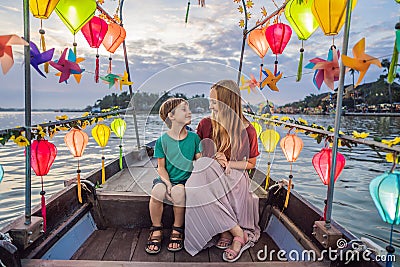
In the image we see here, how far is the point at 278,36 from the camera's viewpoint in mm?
2793

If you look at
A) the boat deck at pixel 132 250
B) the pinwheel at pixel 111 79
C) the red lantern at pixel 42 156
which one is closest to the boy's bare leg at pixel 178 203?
the boat deck at pixel 132 250

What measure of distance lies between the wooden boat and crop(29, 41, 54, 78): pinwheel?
75cm

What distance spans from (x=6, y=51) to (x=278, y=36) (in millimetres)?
2195

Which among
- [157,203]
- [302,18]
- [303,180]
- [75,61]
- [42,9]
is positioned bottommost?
[303,180]

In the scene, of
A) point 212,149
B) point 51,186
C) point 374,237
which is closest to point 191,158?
point 212,149

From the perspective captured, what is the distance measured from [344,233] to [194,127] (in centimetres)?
108

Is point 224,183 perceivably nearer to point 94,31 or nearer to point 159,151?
point 159,151

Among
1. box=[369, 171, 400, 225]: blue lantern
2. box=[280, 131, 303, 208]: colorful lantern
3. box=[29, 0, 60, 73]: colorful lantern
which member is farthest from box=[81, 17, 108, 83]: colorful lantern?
box=[369, 171, 400, 225]: blue lantern

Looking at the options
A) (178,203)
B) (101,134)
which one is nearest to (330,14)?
(178,203)

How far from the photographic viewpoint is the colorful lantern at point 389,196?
1.14 m

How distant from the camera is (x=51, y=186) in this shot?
20.3 feet

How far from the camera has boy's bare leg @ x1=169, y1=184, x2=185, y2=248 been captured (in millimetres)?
1904

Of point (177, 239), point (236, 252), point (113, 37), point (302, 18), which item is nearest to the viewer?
point (236, 252)

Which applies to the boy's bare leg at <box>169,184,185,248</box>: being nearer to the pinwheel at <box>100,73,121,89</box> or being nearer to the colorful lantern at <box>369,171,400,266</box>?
the colorful lantern at <box>369,171,400,266</box>
